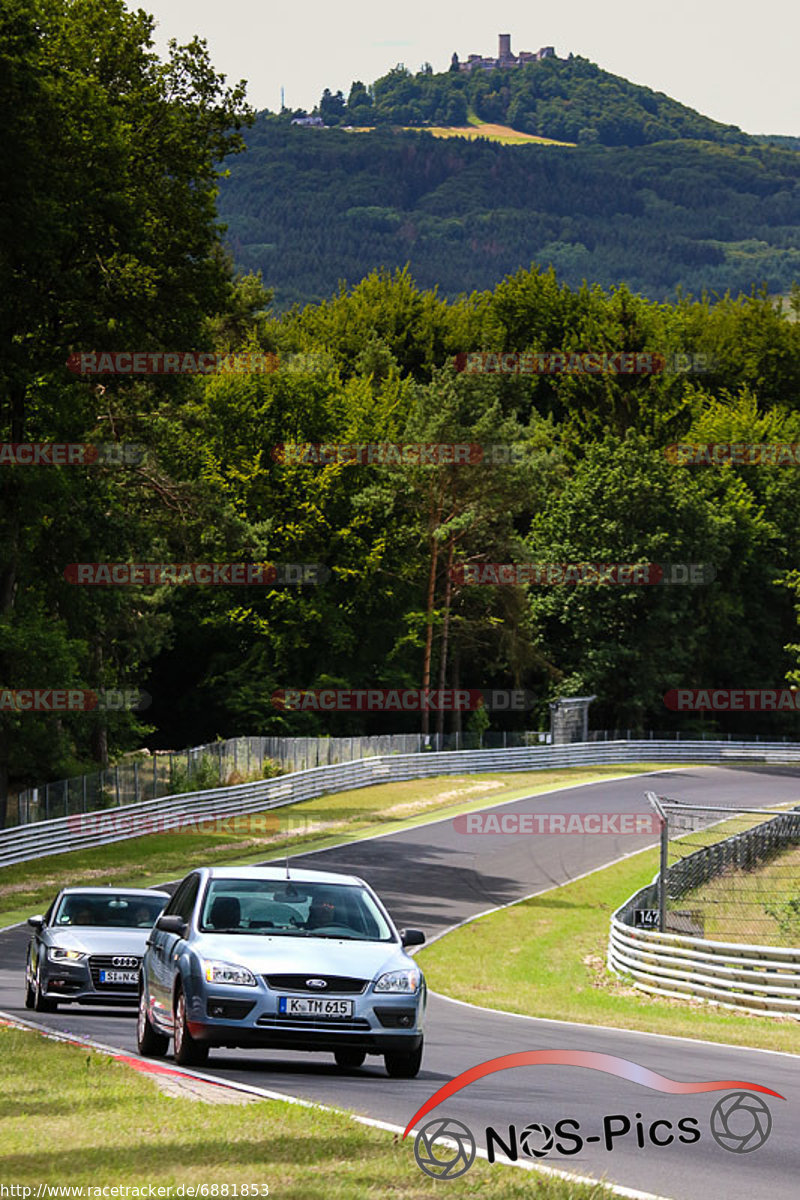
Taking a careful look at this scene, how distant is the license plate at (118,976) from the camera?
59.2ft

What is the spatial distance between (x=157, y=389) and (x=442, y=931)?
1652 cm

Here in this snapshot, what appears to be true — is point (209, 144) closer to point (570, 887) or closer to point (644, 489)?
point (570, 887)

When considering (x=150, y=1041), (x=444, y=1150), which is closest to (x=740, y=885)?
(x=150, y=1041)

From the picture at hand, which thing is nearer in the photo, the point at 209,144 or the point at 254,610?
the point at 209,144

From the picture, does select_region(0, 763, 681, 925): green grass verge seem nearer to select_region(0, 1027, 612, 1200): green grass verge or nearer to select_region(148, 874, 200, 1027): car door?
select_region(148, 874, 200, 1027): car door

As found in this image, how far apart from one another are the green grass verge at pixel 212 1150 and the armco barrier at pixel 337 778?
31.8 meters

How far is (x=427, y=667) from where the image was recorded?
75.2 meters

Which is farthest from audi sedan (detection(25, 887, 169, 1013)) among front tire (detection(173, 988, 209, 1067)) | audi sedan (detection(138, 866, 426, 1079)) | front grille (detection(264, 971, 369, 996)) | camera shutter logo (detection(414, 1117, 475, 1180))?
camera shutter logo (detection(414, 1117, 475, 1180))

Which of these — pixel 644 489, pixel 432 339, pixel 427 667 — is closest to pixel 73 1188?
pixel 427 667

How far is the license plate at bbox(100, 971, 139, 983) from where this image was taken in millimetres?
18031

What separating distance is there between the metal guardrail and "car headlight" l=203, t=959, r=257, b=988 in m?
13.6

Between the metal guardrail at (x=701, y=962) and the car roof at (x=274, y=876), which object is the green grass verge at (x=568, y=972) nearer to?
the metal guardrail at (x=701, y=962)

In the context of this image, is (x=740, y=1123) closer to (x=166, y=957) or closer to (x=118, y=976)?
(x=166, y=957)

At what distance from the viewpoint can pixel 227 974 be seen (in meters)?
11.4
